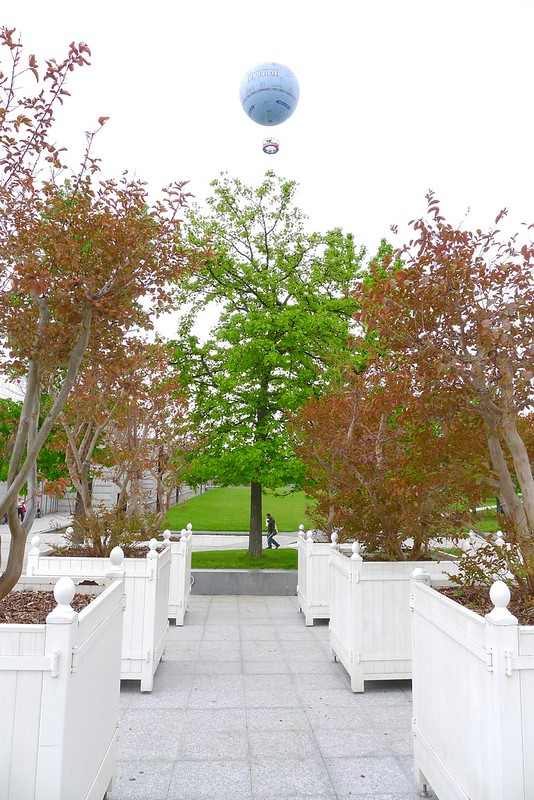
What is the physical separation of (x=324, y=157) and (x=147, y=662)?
660 centimetres

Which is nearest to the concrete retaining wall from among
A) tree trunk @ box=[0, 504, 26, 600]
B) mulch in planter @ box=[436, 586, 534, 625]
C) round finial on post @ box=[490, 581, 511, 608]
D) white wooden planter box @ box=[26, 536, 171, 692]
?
white wooden planter box @ box=[26, 536, 171, 692]

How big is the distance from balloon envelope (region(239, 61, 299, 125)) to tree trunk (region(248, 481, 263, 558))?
27.5 feet

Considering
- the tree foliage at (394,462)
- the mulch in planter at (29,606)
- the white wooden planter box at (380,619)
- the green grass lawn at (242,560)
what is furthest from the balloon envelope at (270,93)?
the green grass lawn at (242,560)

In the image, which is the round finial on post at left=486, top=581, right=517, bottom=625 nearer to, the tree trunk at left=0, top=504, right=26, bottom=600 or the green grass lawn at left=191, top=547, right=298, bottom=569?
the tree trunk at left=0, top=504, right=26, bottom=600

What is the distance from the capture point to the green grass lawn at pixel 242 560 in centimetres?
1175

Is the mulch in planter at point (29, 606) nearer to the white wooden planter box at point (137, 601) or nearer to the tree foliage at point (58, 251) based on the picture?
the tree foliage at point (58, 251)

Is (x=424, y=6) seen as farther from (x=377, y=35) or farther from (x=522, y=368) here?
(x=522, y=368)

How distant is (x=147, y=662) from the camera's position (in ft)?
17.5

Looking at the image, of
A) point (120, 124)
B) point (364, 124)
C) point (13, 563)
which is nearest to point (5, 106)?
point (120, 124)

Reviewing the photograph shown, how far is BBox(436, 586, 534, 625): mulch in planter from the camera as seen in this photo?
2.97 m

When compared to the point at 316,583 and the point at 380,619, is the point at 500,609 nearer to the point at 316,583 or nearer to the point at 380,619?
the point at 380,619

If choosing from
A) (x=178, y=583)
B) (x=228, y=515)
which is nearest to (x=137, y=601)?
(x=178, y=583)

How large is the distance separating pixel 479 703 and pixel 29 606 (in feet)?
7.98

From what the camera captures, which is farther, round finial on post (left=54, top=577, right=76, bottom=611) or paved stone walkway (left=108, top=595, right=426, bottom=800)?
paved stone walkway (left=108, top=595, right=426, bottom=800)
